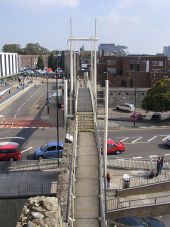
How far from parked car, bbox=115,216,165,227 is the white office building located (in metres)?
85.3

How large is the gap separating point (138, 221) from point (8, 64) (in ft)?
320

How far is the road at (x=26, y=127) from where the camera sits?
31453 mm

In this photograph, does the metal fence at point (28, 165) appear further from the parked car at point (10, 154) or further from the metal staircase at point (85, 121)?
the metal staircase at point (85, 121)

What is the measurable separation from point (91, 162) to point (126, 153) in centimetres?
1271

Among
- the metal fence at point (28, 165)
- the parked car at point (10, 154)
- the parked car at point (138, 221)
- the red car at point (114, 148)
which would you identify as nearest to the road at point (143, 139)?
the red car at point (114, 148)

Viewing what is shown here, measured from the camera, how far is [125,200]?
1831 centimetres

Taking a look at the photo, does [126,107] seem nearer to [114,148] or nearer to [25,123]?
[25,123]

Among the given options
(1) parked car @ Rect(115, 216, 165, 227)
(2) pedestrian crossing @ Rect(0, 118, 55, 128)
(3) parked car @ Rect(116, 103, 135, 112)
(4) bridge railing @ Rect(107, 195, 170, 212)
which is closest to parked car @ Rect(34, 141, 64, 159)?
(1) parked car @ Rect(115, 216, 165, 227)

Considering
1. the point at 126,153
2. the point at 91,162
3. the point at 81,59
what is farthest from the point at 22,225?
the point at 81,59

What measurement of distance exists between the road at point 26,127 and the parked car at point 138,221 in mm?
10914

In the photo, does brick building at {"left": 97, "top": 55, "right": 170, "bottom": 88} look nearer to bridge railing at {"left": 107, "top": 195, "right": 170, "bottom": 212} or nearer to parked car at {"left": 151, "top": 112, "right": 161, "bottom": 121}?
parked car at {"left": 151, "top": 112, "right": 161, "bottom": 121}

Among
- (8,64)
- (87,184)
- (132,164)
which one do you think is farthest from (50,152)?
Result: (8,64)

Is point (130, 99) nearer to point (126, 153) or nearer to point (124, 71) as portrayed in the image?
point (124, 71)

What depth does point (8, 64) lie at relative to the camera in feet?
361
